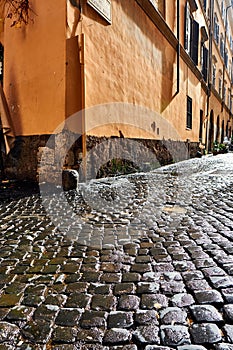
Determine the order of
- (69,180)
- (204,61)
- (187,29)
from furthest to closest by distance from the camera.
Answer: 1. (204,61)
2. (187,29)
3. (69,180)

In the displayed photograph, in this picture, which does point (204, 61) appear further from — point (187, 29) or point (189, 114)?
point (189, 114)

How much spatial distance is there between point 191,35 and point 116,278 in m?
12.6

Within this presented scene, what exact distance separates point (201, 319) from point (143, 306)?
0.89 feet

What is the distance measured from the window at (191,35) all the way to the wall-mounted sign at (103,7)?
6.40 metres

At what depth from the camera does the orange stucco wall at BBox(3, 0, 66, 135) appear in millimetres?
4609

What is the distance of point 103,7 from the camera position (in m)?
5.34

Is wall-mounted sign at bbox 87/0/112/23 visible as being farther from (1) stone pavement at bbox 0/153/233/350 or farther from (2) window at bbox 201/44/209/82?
(2) window at bbox 201/44/209/82

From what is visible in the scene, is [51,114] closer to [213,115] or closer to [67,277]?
[67,277]

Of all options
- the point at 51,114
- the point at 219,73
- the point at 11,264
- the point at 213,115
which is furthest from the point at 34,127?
the point at 219,73

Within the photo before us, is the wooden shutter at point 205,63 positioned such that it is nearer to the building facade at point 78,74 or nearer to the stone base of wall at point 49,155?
the building facade at point 78,74

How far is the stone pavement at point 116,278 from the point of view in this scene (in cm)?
113

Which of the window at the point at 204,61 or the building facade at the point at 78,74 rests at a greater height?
the window at the point at 204,61

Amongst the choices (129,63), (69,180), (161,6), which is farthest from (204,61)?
(69,180)

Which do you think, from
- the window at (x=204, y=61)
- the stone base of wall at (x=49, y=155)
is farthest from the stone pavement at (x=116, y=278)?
the window at (x=204, y=61)
